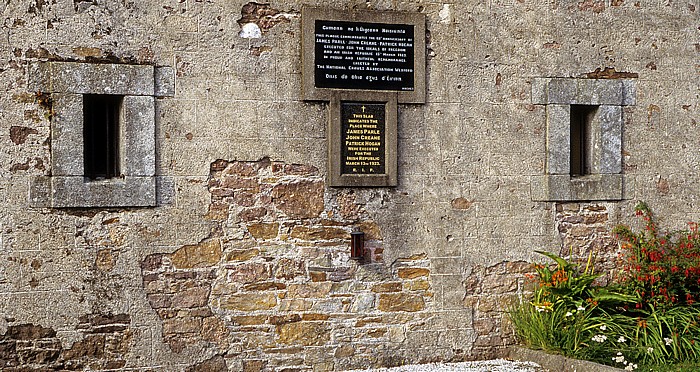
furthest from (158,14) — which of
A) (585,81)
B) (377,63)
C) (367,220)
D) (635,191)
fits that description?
(635,191)

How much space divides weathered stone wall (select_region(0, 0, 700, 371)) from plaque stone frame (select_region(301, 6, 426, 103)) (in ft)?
0.29

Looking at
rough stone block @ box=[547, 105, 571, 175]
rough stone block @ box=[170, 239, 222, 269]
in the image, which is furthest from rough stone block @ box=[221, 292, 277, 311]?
rough stone block @ box=[547, 105, 571, 175]

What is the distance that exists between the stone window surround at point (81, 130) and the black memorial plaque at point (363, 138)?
1.43 m

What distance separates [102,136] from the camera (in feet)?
22.9

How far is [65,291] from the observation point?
263 inches

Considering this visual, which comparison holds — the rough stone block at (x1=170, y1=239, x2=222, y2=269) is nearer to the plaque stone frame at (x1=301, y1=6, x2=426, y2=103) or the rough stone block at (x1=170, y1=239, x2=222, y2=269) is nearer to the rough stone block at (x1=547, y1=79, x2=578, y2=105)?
the plaque stone frame at (x1=301, y1=6, x2=426, y2=103)

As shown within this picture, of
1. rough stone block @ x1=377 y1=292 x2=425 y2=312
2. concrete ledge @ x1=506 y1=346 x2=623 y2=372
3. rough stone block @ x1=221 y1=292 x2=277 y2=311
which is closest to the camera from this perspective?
concrete ledge @ x1=506 y1=346 x2=623 y2=372

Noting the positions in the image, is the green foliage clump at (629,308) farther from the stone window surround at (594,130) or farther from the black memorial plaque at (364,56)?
the black memorial plaque at (364,56)

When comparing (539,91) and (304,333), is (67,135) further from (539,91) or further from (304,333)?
(539,91)

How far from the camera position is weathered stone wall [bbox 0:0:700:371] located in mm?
6656

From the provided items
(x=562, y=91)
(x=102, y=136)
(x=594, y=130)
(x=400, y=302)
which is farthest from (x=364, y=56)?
(x=594, y=130)

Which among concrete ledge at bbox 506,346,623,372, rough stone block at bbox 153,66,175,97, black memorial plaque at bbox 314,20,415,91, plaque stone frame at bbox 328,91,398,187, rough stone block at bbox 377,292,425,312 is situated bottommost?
concrete ledge at bbox 506,346,623,372

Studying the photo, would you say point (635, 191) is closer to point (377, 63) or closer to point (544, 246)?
point (544, 246)

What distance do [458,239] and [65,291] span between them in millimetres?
3185
